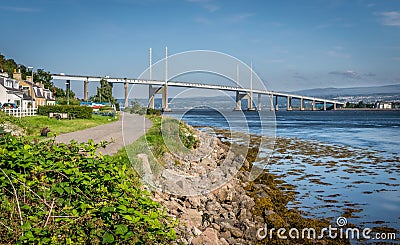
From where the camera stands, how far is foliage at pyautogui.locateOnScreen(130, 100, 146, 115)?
38.8 metres

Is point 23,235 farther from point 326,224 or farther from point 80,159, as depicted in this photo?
point 326,224

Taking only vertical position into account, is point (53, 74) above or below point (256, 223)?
above

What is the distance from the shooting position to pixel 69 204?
551 centimetres

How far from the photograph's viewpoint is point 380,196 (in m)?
13.1

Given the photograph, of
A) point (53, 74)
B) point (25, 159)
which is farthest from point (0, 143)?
point (53, 74)

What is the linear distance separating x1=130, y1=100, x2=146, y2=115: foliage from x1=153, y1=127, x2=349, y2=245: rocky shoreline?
24.4 meters

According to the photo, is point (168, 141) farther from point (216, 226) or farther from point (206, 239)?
point (206, 239)

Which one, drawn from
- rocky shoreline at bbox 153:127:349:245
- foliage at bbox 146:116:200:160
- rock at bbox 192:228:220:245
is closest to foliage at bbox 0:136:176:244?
rocky shoreline at bbox 153:127:349:245

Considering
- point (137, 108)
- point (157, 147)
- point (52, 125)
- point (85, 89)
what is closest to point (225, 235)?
point (157, 147)

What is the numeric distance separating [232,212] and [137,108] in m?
30.5

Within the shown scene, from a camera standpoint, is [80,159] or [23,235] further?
[80,159]

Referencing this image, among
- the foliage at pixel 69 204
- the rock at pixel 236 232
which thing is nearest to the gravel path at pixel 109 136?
the rock at pixel 236 232

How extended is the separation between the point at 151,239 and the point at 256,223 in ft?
16.4

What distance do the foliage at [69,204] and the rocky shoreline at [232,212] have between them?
1448mm
